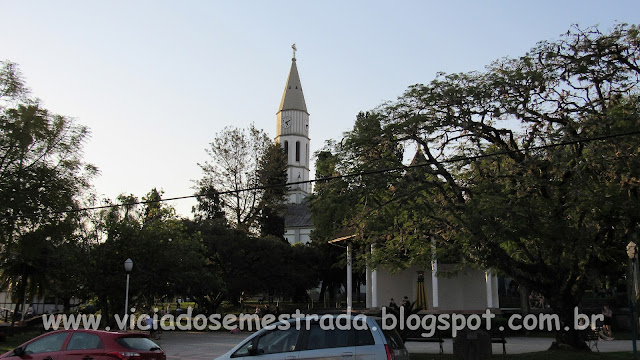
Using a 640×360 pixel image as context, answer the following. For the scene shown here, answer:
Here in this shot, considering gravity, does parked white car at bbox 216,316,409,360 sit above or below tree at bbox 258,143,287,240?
below

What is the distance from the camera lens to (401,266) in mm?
20984

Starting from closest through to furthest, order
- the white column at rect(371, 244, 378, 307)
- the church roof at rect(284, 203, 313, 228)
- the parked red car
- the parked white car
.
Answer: the parked white car, the parked red car, the white column at rect(371, 244, 378, 307), the church roof at rect(284, 203, 313, 228)

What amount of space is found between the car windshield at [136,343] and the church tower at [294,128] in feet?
326

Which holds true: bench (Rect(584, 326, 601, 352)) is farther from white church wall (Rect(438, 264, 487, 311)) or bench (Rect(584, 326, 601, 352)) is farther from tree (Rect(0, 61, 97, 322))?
tree (Rect(0, 61, 97, 322))

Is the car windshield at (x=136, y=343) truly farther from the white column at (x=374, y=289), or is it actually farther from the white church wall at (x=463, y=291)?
the white church wall at (x=463, y=291)

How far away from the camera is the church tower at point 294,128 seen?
114 meters

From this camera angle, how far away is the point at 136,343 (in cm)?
1276

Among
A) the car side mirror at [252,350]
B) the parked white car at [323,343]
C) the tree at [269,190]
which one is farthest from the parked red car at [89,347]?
the tree at [269,190]

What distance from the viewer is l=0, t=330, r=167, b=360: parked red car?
12297 millimetres

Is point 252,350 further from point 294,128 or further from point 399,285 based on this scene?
point 294,128

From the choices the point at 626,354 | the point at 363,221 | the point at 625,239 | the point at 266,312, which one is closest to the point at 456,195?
the point at 363,221

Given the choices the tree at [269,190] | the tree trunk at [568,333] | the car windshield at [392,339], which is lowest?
the tree trunk at [568,333]

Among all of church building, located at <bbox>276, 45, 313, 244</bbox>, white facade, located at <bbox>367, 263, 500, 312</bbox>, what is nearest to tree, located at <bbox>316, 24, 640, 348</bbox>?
white facade, located at <bbox>367, 263, 500, 312</bbox>

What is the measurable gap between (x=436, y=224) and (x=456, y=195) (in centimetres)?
125
